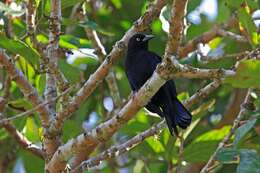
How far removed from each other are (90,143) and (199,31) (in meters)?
2.20

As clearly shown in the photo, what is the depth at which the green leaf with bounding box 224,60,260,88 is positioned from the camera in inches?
100

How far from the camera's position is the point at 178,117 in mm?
3336

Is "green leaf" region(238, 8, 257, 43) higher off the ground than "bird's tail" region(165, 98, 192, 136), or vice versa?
"green leaf" region(238, 8, 257, 43)

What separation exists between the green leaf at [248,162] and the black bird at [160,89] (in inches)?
33.3

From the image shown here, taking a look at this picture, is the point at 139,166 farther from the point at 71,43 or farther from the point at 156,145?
the point at 71,43

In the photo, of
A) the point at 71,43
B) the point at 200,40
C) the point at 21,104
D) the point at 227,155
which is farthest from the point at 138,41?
the point at 227,155

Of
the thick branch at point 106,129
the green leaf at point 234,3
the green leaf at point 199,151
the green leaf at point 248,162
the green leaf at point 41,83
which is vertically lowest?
the green leaf at point 199,151

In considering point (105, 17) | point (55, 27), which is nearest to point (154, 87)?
point (55, 27)

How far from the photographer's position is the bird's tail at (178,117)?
3340 mm

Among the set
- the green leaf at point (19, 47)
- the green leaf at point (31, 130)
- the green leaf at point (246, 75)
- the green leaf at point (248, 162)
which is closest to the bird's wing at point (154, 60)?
the green leaf at point (31, 130)

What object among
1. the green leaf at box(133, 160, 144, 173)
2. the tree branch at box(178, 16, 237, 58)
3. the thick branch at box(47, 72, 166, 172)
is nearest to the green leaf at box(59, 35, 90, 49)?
the tree branch at box(178, 16, 237, 58)

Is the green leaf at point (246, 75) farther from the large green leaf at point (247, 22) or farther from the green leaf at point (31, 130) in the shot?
the green leaf at point (31, 130)

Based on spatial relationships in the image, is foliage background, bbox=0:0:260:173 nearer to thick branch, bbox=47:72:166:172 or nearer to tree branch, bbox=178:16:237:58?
tree branch, bbox=178:16:237:58

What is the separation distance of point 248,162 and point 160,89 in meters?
1.46
